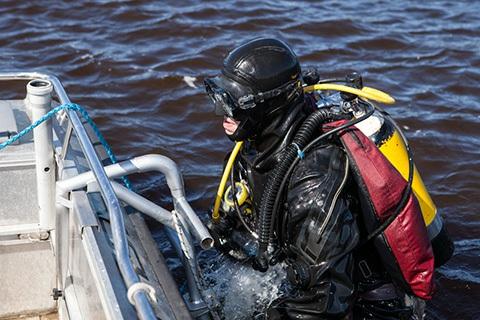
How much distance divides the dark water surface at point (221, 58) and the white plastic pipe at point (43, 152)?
1917 mm

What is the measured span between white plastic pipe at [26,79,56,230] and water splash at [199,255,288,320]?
1093 mm

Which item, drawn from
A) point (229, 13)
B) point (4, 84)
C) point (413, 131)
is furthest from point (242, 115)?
point (229, 13)

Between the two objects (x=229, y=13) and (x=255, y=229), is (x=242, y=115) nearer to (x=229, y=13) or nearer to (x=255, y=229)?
(x=255, y=229)

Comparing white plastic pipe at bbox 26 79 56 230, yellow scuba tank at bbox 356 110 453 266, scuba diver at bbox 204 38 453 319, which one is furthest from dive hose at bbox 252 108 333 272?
white plastic pipe at bbox 26 79 56 230

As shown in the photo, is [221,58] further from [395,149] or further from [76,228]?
[76,228]

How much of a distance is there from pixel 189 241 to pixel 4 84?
15.4 ft

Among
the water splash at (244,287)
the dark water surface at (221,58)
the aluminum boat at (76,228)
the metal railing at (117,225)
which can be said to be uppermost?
the metal railing at (117,225)

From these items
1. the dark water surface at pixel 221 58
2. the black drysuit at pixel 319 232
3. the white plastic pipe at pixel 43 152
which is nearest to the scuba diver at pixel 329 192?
the black drysuit at pixel 319 232

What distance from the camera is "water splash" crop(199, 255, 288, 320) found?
437cm

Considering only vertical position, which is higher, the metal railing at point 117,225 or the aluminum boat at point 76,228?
the metal railing at point 117,225

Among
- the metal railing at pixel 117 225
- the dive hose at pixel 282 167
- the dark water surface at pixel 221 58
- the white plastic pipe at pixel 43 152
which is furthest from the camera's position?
the dark water surface at pixel 221 58

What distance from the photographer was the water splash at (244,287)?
437 centimetres

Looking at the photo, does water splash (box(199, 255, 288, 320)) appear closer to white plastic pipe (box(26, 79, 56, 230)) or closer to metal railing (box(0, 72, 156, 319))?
white plastic pipe (box(26, 79, 56, 230))

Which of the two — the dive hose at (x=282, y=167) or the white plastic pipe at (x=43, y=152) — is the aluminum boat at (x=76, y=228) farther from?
the dive hose at (x=282, y=167)
